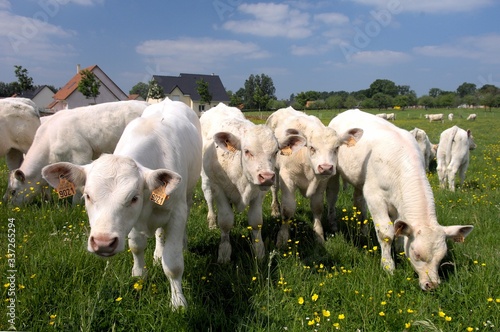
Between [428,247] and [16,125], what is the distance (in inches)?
355

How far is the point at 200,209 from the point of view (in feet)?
23.3

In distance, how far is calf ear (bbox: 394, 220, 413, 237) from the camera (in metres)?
4.19

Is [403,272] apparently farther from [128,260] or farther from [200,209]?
[200,209]

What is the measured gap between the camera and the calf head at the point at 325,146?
5015mm

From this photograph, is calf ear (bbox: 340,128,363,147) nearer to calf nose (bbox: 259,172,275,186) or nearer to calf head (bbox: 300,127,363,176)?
calf head (bbox: 300,127,363,176)

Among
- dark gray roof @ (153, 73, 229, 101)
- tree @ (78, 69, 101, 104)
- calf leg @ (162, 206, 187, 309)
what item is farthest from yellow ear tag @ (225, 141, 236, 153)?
dark gray roof @ (153, 73, 229, 101)

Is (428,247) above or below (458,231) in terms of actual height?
below

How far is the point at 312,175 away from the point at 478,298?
2.77 m

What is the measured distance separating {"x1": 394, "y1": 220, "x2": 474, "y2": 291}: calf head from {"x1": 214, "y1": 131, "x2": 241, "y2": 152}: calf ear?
2200mm

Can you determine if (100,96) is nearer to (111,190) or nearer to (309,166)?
(309,166)

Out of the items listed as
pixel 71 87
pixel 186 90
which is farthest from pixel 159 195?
pixel 186 90

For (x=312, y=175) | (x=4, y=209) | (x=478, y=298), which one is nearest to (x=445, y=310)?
(x=478, y=298)

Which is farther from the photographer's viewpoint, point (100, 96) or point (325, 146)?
point (100, 96)

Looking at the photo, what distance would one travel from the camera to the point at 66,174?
309cm
